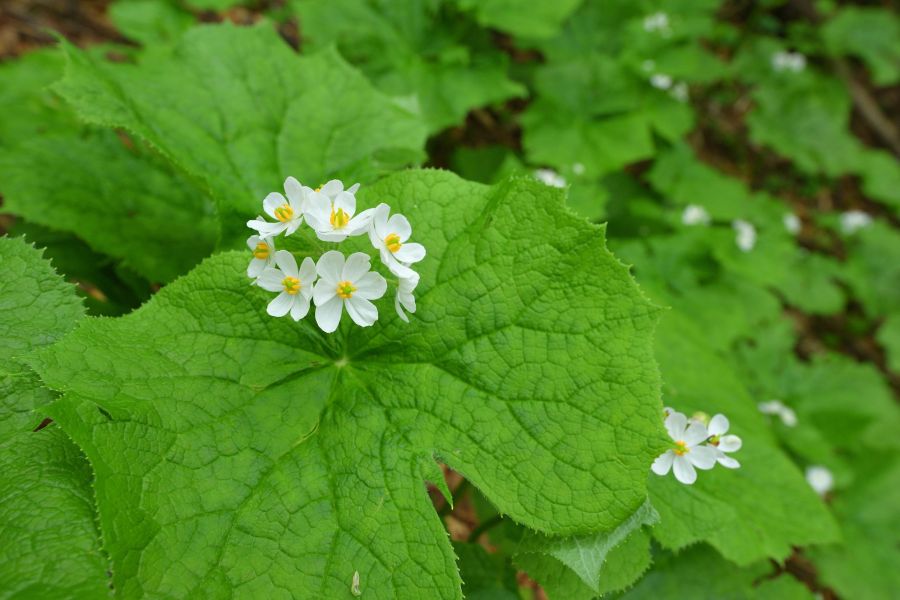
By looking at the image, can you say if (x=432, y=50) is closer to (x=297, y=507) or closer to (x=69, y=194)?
(x=69, y=194)

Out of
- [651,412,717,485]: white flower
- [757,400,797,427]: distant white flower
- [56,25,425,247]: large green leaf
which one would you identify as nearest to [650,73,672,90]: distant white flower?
[757,400,797,427]: distant white flower

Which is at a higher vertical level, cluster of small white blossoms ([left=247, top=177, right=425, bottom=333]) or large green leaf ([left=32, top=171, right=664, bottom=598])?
cluster of small white blossoms ([left=247, top=177, right=425, bottom=333])

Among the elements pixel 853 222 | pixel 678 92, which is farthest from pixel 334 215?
pixel 853 222

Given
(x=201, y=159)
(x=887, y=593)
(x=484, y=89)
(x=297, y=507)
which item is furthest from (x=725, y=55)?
(x=297, y=507)

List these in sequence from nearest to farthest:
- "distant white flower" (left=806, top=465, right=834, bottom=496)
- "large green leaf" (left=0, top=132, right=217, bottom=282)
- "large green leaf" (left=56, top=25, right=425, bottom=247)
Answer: "large green leaf" (left=56, top=25, right=425, bottom=247), "large green leaf" (left=0, top=132, right=217, bottom=282), "distant white flower" (left=806, top=465, right=834, bottom=496)

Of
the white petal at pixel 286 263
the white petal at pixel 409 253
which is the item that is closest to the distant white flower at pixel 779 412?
the white petal at pixel 409 253

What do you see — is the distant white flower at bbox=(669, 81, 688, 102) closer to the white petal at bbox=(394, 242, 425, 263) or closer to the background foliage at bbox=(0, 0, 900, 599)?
the background foliage at bbox=(0, 0, 900, 599)

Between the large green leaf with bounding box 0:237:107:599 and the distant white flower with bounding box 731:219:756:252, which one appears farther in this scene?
the distant white flower with bounding box 731:219:756:252
